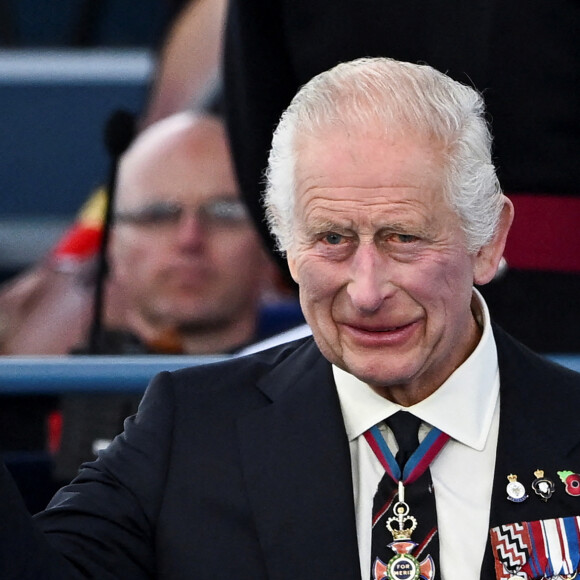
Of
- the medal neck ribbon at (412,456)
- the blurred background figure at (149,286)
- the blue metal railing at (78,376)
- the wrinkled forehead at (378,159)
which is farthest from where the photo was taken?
the blurred background figure at (149,286)

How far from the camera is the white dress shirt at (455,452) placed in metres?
2.06

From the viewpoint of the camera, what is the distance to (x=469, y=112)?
203cm

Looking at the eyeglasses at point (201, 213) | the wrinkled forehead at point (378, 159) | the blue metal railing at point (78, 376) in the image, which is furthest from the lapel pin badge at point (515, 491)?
Answer: the eyeglasses at point (201, 213)

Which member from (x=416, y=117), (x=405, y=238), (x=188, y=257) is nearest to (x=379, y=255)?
(x=405, y=238)

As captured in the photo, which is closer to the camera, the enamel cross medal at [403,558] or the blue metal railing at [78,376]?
the enamel cross medal at [403,558]

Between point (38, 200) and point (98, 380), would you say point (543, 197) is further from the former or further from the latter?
point (38, 200)

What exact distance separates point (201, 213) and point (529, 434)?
2.01m

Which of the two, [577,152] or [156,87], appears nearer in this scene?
[577,152]

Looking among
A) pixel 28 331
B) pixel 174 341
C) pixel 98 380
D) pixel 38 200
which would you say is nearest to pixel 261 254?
pixel 174 341

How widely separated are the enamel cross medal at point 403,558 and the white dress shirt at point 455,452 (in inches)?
0.8

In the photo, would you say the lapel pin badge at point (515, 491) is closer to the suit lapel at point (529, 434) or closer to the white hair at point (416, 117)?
the suit lapel at point (529, 434)

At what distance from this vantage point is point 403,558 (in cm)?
202

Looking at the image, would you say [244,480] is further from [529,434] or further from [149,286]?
[149,286]

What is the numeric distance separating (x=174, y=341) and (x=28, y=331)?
35.9 inches
